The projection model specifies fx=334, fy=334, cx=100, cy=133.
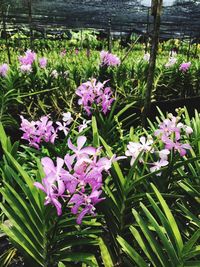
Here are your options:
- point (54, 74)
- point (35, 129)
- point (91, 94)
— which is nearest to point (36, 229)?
point (35, 129)

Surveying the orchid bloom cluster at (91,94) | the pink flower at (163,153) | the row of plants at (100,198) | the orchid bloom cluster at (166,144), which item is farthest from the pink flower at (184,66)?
the pink flower at (163,153)

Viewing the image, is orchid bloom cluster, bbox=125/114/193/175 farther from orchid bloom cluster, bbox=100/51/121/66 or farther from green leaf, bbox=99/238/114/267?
orchid bloom cluster, bbox=100/51/121/66

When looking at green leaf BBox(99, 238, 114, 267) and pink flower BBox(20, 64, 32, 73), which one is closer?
green leaf BBox(99, 238, 114, 267)

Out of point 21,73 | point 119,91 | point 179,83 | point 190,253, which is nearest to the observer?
point 190,253

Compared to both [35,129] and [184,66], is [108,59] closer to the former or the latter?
[184,66]

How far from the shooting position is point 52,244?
1.02 metres

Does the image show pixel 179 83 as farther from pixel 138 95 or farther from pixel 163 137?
pixel 163 137

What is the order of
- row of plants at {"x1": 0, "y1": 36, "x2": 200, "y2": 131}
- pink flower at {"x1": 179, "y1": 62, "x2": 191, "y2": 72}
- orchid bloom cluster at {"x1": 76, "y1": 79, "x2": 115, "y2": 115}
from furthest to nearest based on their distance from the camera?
pink flower at {"x1": 179, "y1": 62, "x2": 191, "y2": 72} < row of plants at {"x1": 0, "y1": 36, "x2": 200, "y2": 131} < orchid bloom cluster at {"x1": 76, "y1": 79, "x2": 115, "y2": 115}

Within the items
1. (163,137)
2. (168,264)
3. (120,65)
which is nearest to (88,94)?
(163,137)

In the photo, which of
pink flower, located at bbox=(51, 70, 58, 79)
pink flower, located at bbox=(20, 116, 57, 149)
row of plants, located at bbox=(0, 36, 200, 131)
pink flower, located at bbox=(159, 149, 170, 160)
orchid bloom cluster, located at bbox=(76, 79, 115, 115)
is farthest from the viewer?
pink flower, located at bbox=(51, 70, 58, 79)

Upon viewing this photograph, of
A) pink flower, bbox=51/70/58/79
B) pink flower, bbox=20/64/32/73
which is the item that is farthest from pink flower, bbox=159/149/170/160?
pink flower, bbox=51/70/58/79

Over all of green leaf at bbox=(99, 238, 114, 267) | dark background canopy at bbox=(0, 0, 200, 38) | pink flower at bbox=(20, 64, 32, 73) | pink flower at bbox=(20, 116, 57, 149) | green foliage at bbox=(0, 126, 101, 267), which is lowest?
green leaf at bbox=(99, 238, 114, 267)

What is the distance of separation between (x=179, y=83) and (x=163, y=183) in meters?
2.36

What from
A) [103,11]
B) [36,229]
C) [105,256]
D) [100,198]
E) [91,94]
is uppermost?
[103,11]
